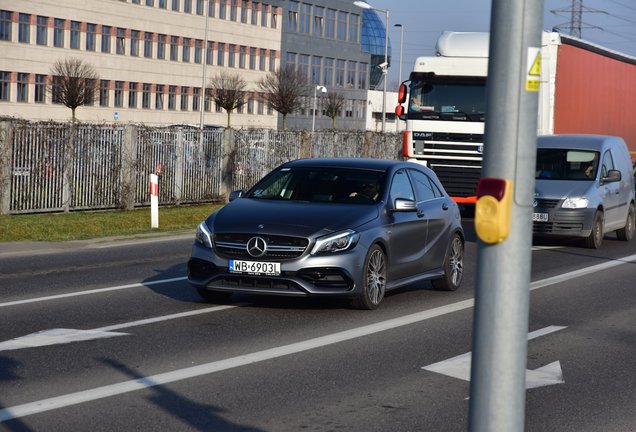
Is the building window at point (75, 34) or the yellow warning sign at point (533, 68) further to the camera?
the building window at point (75, 34)

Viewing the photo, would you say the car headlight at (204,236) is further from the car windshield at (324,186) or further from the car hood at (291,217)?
the car windshield at (324,186)

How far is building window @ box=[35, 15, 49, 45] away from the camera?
254 feet

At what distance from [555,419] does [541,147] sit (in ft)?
51.0

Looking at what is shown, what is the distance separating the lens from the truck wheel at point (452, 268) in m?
14.0

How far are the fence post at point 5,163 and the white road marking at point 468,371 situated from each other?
1598 centimetres

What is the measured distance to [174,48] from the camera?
9162cm

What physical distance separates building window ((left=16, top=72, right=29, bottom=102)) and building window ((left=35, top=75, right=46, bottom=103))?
2.90 ft

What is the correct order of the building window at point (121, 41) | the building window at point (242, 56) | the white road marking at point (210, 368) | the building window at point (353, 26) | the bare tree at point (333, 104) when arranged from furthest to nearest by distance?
the building window at point (353, 26)
the building window at point (242, 56)
the bare tree at point (333, 104)
the building window at point (121, 41)
the white road marking at point (210, 368)

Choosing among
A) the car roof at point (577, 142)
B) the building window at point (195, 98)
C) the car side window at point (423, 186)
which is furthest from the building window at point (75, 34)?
the car side window at point (423, 186)

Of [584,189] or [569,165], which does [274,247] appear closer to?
[584,189]

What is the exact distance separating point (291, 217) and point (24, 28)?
67.9m

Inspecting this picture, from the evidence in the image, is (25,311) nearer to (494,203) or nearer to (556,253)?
(494,203)

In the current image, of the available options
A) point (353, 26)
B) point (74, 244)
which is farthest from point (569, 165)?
point (353, 26)

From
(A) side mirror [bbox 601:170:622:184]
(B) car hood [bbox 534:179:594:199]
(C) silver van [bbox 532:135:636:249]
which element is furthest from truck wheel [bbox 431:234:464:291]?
(A) side mirror [bbox 601:170:622:184]
